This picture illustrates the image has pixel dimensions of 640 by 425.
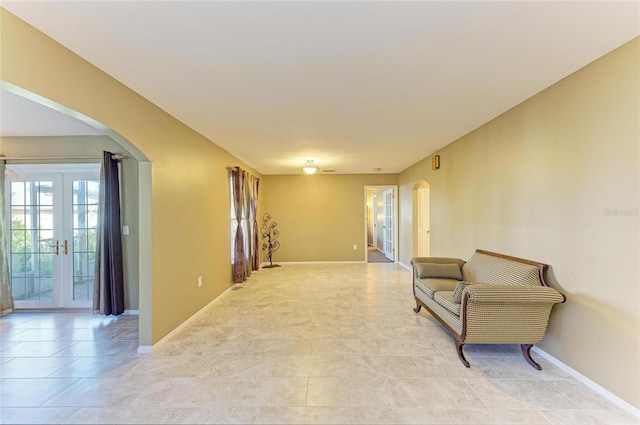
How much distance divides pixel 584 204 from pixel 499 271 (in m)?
1.00

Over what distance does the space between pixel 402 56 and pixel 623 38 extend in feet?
4.59

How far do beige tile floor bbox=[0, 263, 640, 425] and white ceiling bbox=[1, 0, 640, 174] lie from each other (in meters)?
2.43

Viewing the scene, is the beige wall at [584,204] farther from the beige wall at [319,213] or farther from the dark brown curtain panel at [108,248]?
the dark brown curtain panel at [108,248]

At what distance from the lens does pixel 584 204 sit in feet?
7.00

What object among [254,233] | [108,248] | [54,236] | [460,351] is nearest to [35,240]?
[54,236]

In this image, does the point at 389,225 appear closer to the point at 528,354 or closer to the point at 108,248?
the point at 528,354

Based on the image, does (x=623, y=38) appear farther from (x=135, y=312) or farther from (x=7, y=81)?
(x=135, y=312)

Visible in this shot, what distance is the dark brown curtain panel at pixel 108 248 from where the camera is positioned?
3518 mm

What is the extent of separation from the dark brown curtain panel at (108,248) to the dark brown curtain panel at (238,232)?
1769 millimetres

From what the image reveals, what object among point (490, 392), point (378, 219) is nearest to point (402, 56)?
point (490, 392)

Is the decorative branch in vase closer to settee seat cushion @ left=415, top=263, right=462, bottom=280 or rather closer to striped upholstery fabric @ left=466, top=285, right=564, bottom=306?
settee seat cushion @ left=415, top=263, right=462, bottom=280

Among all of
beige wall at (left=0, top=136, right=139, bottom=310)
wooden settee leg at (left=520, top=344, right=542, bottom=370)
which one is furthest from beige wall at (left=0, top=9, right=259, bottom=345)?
wooden settee leg at (left=520, top=344, right=542, bottom=370)

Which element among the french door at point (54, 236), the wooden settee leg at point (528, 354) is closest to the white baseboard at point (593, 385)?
the wooden settee leg at point (528, 354)

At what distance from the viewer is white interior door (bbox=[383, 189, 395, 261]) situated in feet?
25.3
